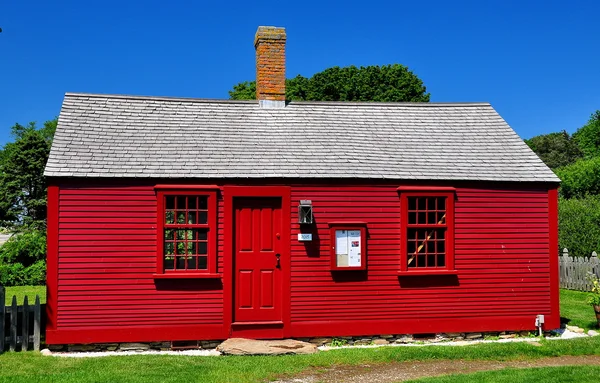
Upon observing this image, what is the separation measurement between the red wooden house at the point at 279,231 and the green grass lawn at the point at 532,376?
2886mm

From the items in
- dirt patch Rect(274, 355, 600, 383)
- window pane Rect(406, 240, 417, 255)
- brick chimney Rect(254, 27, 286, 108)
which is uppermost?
brick chimney Rect(254, 27, 286, 108)

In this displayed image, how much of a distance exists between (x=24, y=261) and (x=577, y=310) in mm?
19707

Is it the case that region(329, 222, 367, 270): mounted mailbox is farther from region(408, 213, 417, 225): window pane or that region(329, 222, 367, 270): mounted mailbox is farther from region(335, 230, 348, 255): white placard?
region(408, 213, 417, 225): window pane

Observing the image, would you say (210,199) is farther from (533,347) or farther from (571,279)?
(571,279)

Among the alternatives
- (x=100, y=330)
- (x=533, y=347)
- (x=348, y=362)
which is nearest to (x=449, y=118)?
(x=533, y=347)

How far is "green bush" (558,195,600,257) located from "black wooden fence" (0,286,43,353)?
707 inches

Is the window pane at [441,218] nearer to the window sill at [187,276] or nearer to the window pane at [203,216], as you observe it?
the window sill at [187,276]

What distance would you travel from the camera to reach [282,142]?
43.0 feet

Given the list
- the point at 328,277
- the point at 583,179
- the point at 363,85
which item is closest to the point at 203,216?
the point at 328,277

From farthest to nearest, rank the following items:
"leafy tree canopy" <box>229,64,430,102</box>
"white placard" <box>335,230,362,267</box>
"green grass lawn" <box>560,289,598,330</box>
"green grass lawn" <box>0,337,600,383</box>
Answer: "leafy tree canopy" <box>229,64,430,102</box> < "green grass lawn" <box>560,289,598,330</box> < "white placard" <box>335,230,362,267</box> < "green grass lawn" <box>0,337,600,383</box>

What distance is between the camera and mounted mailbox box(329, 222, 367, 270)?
1209cm

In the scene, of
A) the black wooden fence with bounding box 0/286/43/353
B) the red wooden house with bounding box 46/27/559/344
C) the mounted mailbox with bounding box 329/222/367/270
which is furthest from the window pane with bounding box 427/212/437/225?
the black wooden fence with bounding box 0/286/43/353

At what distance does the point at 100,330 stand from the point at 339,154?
5615mm

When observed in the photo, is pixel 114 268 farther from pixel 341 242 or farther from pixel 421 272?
pixel 421 272
